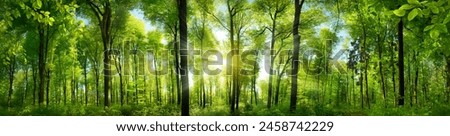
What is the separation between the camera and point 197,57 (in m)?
35.9

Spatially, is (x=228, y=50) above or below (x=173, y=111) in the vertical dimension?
above

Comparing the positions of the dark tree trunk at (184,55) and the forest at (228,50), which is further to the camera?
the forest at (228,50)

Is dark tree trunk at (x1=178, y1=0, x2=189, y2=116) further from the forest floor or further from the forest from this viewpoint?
the forest floor

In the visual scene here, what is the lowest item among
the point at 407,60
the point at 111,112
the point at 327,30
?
the point at 111,112

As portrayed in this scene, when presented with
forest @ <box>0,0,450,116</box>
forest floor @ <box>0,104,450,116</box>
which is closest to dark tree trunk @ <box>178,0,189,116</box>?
forest @ <box>0,0,450,116</box>

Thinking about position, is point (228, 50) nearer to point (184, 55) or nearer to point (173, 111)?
point (173, 111)

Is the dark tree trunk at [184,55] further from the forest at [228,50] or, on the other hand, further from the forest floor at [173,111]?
the forest floor at [173,111]

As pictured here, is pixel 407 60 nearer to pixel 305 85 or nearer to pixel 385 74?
pixel 385 74

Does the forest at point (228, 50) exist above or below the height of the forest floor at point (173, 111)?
above

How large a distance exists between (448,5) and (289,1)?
83.6 ft

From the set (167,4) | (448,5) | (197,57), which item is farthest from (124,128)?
(197,57)

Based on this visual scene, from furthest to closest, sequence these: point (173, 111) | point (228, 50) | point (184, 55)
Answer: point (228, 50)
point (173, 111)
point (184, 55)

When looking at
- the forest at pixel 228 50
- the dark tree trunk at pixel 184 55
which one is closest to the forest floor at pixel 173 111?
the forest at pixel 228 50

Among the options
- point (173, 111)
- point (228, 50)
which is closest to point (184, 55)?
point (173, 111)
